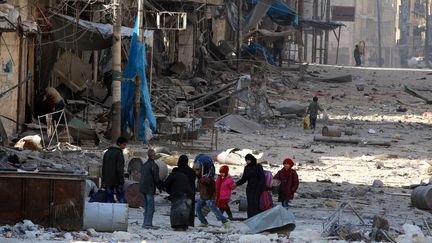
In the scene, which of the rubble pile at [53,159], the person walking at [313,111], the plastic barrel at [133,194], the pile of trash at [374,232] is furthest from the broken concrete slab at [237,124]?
the pile of trash at [374,232]

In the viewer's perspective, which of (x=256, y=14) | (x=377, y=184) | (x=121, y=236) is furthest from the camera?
(x=256, y=14)

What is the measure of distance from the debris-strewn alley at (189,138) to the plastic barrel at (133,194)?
0.7 inches

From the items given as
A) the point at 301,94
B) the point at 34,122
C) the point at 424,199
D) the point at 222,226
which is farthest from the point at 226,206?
the point at 301,94

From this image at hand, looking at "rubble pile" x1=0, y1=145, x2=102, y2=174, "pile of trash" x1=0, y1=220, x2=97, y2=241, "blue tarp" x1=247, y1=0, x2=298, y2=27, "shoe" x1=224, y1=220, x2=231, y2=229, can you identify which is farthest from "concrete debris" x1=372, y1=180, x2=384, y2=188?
"blue tarp" x1=247, y1=0, x2=298, y2=27

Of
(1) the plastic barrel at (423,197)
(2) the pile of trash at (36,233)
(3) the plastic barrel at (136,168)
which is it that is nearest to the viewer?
(2) the pile of trash at (36,233)

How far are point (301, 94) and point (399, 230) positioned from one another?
28.6 meters

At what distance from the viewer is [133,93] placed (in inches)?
960

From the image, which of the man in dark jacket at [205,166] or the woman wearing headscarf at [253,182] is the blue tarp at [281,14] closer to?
the man in dark jacket at [205,166]

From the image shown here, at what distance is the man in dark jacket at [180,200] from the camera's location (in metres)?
13.7

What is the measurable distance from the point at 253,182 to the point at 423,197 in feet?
11.3

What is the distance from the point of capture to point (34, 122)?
2400cm

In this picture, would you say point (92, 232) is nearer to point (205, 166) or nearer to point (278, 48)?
point (205, 166)

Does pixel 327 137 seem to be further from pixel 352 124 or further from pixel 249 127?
pixel 352 124

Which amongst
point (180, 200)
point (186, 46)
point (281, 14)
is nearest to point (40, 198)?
point (180, 200)
